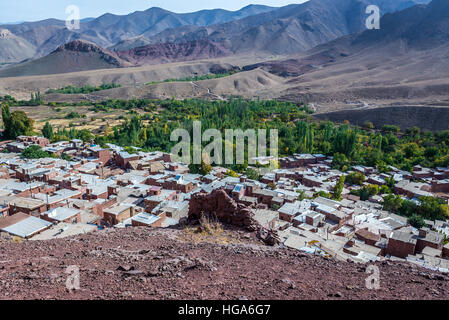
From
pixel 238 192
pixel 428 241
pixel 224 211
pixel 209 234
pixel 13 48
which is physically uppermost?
pixel 13 48

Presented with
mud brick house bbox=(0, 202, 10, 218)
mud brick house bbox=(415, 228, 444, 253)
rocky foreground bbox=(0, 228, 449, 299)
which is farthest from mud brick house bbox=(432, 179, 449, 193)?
mud brick house bbox=(0, 202, 10, 218)

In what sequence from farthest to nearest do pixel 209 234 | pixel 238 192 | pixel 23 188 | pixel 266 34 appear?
pixel 266 34, pixel 238 192, pixel 23 188, pixel 209 234

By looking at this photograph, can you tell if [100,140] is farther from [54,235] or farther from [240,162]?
[54,235]

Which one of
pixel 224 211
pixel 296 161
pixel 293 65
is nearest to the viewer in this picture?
pixel 224 211

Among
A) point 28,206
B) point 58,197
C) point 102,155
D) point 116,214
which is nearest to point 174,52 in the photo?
point 102,155

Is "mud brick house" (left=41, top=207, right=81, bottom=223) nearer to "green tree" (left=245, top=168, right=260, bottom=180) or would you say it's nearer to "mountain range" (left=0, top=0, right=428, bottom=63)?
"green tree" (left=245, top=168, right=260, bottom=180)

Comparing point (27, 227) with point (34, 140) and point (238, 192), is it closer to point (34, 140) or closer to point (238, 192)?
point (238, 192)
